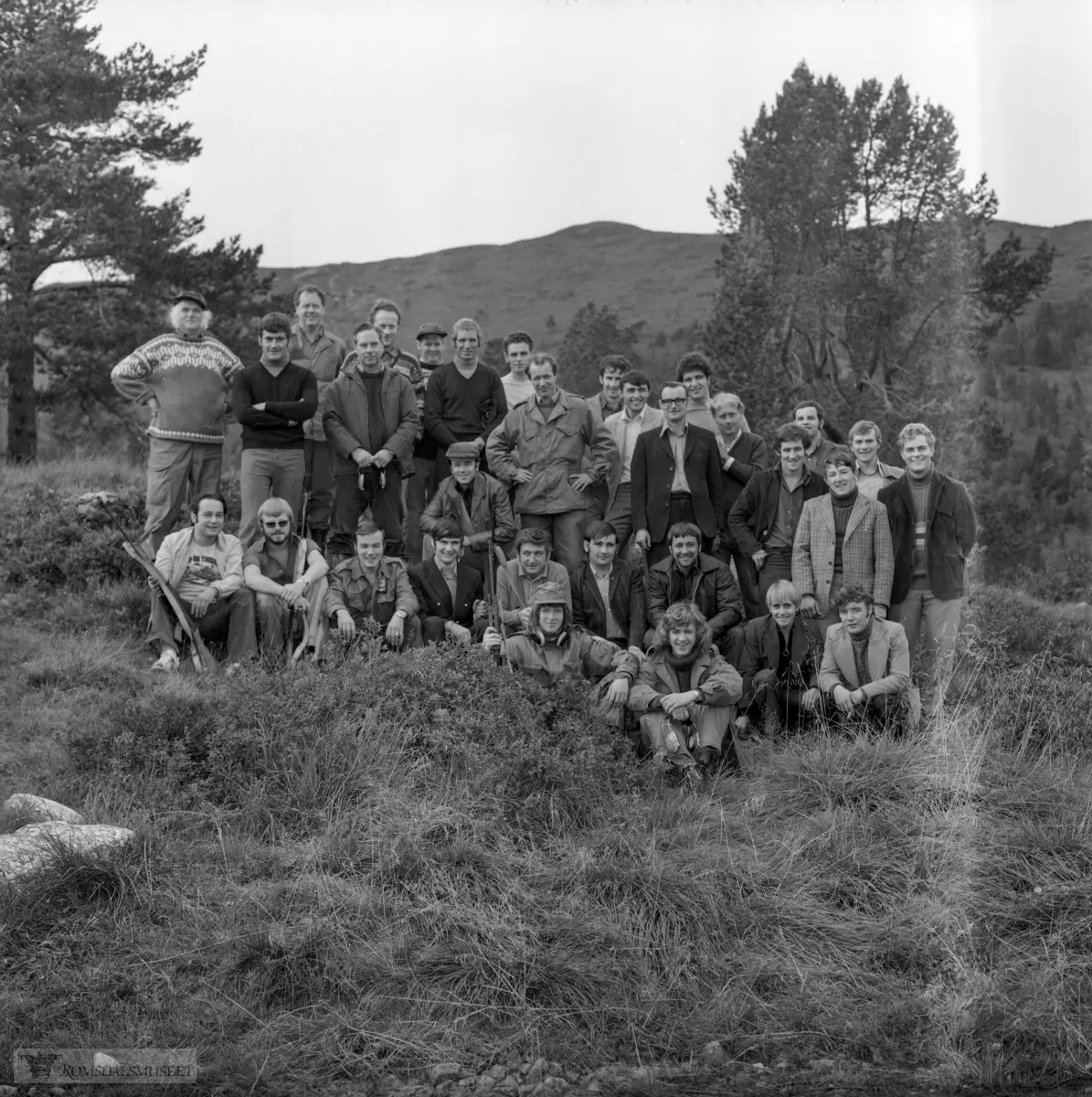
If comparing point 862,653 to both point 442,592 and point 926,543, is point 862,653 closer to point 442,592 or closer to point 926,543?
point 926,543

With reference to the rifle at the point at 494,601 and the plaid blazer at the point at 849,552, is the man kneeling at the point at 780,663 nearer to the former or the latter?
the plaid blazer at the point at 849,552

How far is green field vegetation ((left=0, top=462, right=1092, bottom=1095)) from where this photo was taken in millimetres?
5734

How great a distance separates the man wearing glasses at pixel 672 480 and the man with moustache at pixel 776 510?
295mm

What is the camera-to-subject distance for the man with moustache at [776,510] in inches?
360

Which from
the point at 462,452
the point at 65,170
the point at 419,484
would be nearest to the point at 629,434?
the point at 462,452

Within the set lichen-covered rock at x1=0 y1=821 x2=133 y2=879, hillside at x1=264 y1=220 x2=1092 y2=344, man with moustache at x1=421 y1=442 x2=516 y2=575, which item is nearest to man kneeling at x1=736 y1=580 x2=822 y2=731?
man with moustache at x1=421 y1=442 x2=516 y2=575

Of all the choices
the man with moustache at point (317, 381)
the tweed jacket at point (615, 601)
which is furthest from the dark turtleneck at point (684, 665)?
the man with moustache at point (317, 381)

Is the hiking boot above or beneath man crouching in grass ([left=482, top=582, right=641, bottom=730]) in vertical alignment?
beneath

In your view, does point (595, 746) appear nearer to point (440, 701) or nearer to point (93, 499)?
point (440, 701)

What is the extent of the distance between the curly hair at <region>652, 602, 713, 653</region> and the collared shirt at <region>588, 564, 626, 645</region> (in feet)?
2.44

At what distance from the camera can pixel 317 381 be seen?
1054 cm

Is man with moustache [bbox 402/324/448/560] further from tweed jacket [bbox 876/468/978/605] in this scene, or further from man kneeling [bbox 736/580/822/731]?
tweed jacket [bbox 876/468/978/605]

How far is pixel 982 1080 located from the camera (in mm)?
5621

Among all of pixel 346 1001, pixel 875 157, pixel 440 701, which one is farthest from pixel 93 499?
pixel 875 157
